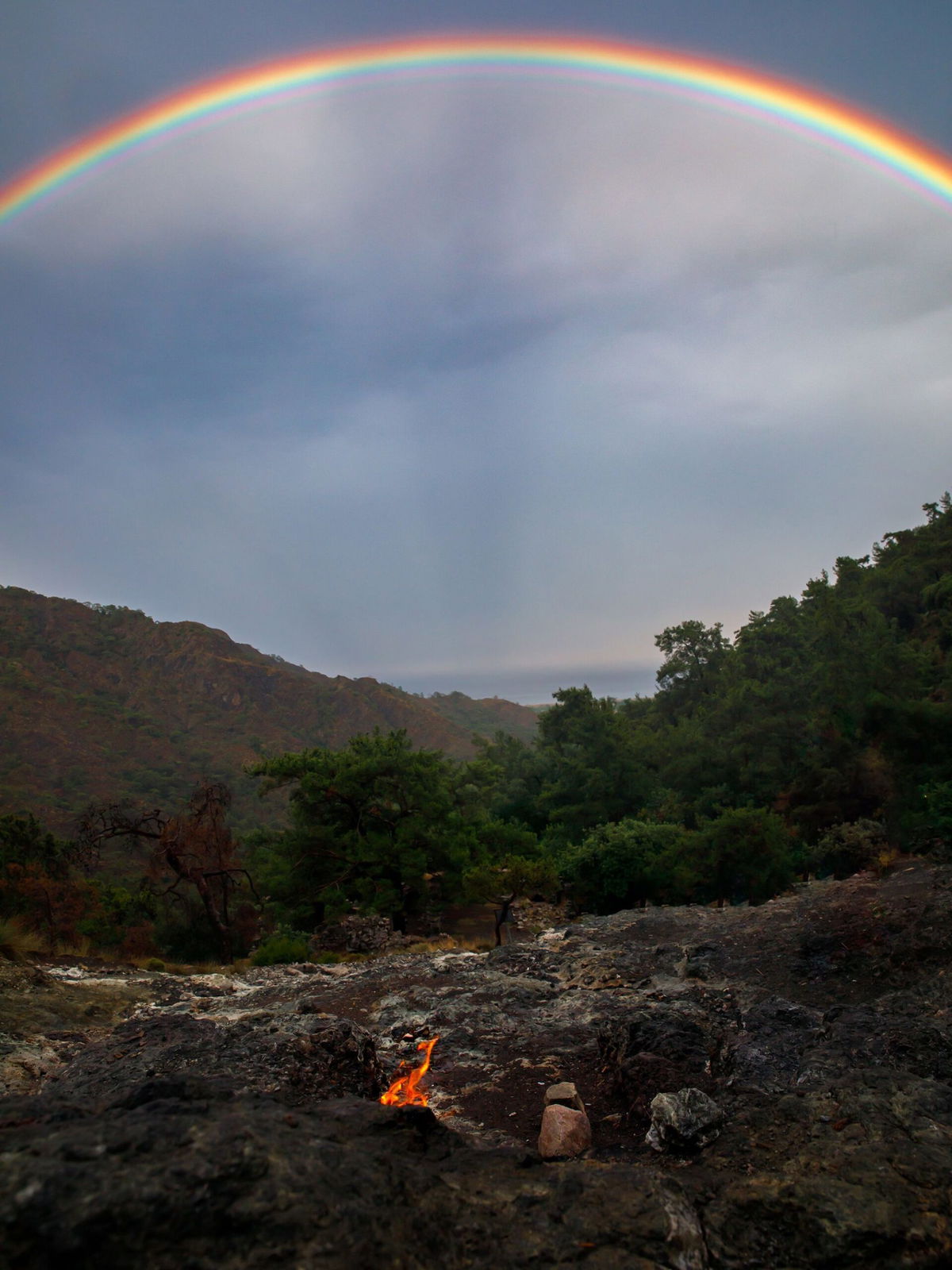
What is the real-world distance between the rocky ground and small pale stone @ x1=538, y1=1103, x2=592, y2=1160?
150mm

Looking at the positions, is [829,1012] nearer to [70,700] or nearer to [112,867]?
[112,867]

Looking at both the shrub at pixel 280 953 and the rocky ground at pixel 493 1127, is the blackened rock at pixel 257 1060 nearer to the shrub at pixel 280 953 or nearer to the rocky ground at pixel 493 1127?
the rocky ground at pixel 493 1127

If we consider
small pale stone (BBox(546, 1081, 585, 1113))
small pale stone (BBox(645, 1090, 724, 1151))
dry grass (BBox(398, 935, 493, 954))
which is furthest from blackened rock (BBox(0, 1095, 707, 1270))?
dry grass (BBox(398, 935, 493, 954))

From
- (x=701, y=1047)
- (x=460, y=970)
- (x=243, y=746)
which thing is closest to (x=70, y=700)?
(x=243, y=746)

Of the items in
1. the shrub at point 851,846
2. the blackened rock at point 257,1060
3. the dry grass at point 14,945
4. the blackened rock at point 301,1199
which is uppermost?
the blackened rock at point 301,1199

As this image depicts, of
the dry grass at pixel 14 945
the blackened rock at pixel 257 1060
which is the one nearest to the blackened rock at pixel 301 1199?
the blackened rock at pixel 257 1060

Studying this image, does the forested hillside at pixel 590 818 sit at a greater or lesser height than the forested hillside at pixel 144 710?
lesser

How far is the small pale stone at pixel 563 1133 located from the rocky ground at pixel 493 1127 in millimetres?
150

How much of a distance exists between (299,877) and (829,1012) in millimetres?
19269

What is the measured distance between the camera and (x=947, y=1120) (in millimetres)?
3840

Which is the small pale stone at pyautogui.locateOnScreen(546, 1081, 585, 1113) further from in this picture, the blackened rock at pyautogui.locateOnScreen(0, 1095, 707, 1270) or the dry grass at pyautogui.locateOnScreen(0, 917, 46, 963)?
the dry grass at pyautogui.locateOnScreen(0, 917, 46, 963)

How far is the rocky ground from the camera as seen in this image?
237 centimetres

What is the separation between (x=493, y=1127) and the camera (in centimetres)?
582

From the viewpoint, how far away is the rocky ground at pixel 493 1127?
93.2 inches
